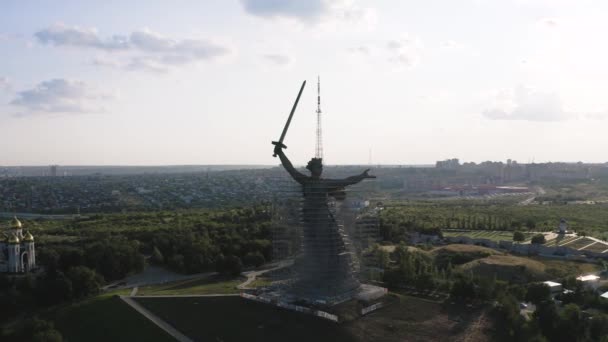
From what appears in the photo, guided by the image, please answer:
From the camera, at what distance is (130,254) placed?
4222 cm

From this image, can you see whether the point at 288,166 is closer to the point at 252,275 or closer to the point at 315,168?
the point at 315,168

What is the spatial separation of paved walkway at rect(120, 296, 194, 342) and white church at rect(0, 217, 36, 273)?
1181cm

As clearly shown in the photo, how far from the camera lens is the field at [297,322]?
26312 mm

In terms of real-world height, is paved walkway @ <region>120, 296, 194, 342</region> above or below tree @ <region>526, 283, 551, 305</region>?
below

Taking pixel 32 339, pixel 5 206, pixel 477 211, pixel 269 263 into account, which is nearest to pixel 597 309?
pixel 269 263

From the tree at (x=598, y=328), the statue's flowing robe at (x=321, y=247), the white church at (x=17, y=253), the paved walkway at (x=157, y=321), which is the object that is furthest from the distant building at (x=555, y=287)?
the white church at (x=17, y=253)

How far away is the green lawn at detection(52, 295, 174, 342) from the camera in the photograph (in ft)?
91.1

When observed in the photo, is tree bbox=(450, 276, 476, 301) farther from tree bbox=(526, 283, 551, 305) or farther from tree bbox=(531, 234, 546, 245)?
tree bbox=(531, 234, 546, 245)

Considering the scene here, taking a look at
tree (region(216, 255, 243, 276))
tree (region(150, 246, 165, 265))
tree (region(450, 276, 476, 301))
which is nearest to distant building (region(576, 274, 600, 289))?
tree (region(450, 276, 476, 301))

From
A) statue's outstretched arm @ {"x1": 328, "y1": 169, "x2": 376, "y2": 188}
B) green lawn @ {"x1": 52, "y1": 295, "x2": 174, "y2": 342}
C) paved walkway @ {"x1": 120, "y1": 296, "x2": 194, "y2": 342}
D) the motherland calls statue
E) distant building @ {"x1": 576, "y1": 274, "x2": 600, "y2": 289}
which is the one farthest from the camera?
distant building @ {"x1": 576, "y1": 274, "x2": 600, "y2": 289}

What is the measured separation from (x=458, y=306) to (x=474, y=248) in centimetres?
1821

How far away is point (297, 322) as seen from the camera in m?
27.8

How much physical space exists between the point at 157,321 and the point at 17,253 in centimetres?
1728

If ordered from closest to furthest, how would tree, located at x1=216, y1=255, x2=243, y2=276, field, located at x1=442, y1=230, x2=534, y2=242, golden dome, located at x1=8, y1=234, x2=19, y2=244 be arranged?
golden dome, located at x1=8, y1=234, x2=19, y2=244 < tree, located at x1=216, y1=255, x2=243, y2=276 < field, located at x1=442, y1=230, x2=534, y2=242
